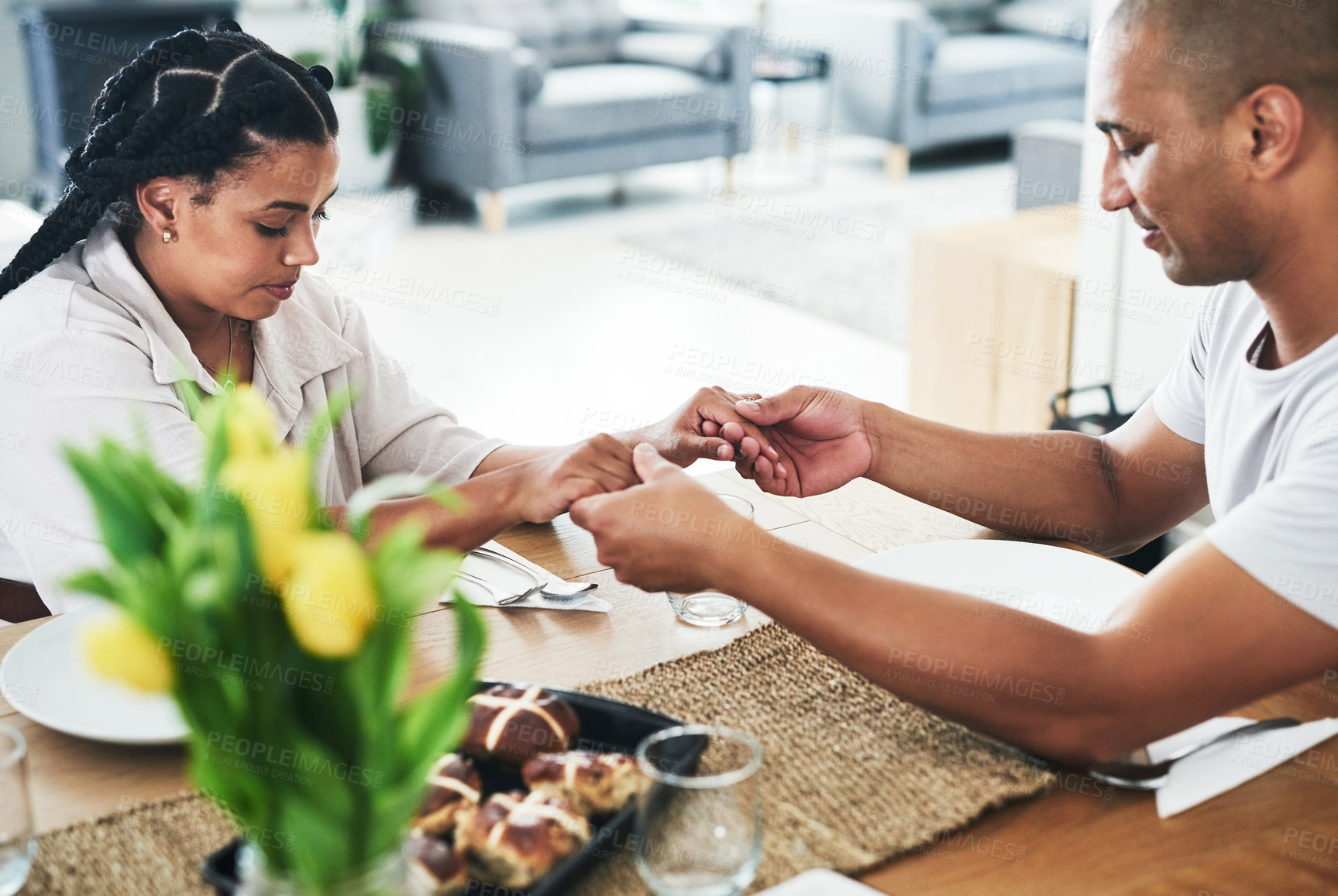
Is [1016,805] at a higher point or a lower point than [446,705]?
lower

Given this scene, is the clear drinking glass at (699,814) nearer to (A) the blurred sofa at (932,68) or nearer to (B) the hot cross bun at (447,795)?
(B) the hot cross bun at (447,795)

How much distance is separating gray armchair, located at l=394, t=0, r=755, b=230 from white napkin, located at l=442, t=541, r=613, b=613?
171 inches

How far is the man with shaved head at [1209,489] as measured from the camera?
3.11 ft

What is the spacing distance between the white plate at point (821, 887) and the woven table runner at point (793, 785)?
26 millimetres

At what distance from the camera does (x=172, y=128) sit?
1448 millimetres

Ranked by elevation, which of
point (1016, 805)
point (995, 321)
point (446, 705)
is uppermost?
point (446, 705)

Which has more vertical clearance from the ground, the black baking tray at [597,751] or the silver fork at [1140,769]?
the black baking tray at [597,751]

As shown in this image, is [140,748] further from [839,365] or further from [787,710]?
[839,365]

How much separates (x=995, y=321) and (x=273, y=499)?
9.19 ft

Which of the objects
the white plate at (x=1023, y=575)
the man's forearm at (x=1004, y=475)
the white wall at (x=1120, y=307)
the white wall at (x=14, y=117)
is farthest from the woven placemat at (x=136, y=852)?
the white wall at (x=14, y=117)
